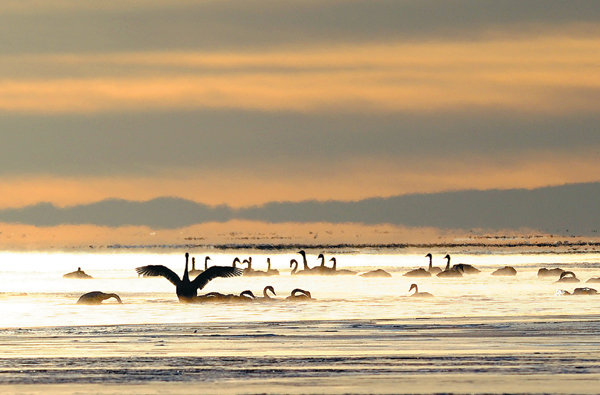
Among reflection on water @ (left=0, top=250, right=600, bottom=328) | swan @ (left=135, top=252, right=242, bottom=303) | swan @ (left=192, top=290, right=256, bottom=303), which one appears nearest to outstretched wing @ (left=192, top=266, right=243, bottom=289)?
swan @ (left=135, top=252, right=242, bottom=303)

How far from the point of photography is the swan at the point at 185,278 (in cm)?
3628

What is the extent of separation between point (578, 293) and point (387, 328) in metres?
16.1

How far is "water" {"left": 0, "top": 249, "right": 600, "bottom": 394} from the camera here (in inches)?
667

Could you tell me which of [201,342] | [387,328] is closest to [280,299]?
[387,328]

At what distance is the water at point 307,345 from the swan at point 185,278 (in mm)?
521

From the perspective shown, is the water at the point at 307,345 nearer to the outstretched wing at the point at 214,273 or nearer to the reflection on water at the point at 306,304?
the reflection on water at the point at 306,304

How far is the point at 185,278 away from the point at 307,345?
16.6 meters

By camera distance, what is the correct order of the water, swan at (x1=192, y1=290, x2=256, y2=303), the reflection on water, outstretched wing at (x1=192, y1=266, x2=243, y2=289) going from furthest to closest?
swan at (x1=192, y1=290, x2=256, y2=303) < outstretched wing at (x1=192, y1=266, x2=243, y2=289) < the reflection on water < the water

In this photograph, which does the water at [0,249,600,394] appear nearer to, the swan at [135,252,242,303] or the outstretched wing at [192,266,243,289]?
the swan at [135,252,242,303]

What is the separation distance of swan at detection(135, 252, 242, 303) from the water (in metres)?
0.52

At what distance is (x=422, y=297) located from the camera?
39.8 metres

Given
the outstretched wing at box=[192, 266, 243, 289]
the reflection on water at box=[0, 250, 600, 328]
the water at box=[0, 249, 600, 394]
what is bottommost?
the water at box=[0, 249, 600, 394]

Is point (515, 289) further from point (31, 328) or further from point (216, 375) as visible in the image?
point (216, 375)

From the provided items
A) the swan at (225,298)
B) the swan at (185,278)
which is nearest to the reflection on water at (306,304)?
the swan at (185,278)
